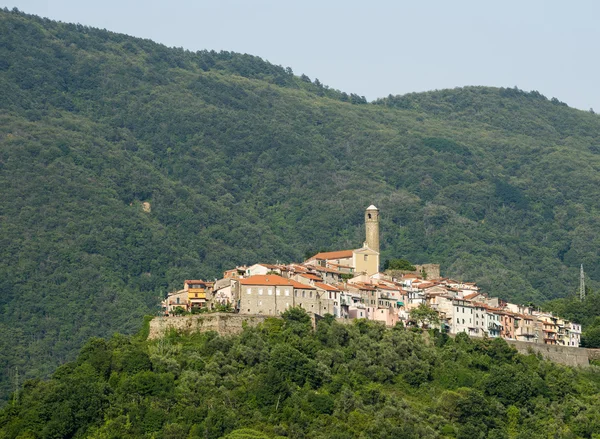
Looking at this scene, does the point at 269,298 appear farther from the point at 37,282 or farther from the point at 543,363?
the point at 37,282

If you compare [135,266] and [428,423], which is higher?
[135,266]

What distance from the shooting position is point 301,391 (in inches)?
3492

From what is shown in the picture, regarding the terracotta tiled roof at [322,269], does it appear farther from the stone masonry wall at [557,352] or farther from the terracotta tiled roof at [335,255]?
the stone masonry wall at [557,352]

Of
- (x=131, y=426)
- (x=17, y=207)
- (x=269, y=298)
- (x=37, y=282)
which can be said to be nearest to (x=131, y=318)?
(x=37, y=282)

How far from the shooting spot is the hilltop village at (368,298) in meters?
97.4

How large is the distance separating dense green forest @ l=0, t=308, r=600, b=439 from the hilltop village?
2895 millimetres

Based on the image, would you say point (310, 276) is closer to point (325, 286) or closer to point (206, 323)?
point (325, 286)

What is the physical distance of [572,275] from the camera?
190000 mm

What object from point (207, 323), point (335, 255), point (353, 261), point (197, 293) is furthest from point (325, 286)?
point (335, 255)

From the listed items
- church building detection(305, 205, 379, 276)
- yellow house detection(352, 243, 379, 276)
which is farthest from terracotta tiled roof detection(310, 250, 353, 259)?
yellow house detection(352, 243, 379, 276)

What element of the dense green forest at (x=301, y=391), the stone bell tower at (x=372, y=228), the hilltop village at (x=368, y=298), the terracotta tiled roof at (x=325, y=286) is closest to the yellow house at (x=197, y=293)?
the hilltop village at (x=368, y=298)

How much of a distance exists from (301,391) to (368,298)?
1691 centimetres

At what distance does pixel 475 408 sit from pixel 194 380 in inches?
726

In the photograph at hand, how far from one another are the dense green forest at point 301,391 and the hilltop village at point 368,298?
2.89 m
